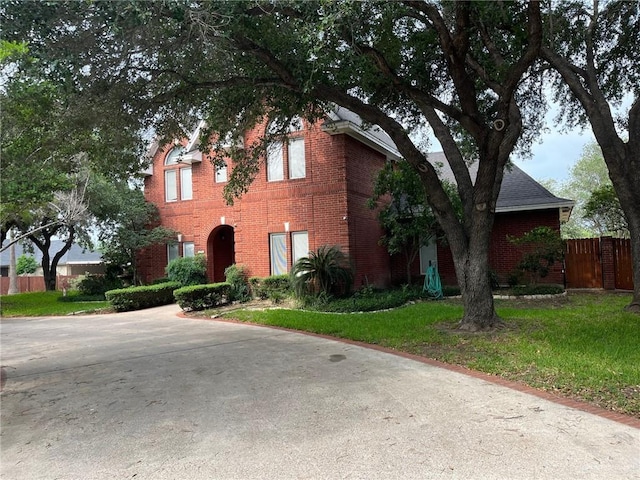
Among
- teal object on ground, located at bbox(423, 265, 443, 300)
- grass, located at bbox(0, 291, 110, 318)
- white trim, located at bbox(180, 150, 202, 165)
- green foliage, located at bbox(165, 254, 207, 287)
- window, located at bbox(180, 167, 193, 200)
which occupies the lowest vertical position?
grass, located at bbox(0, 291, 110, 318)

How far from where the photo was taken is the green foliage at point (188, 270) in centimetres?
1727

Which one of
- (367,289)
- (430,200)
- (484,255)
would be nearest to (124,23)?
(430,200)

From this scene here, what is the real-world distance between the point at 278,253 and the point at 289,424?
39.4ft

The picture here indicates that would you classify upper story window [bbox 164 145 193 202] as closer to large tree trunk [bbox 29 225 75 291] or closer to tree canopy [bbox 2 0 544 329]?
large tree trunk [bbox 29 225 75 291]

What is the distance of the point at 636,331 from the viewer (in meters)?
7.97

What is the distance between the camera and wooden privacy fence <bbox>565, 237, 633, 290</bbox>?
1566cm

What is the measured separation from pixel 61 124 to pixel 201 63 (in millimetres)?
2742

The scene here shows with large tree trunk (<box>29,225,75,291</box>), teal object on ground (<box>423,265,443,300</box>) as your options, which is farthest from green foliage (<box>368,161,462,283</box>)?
large tree trunk (<box>29,225,75,291</box>)

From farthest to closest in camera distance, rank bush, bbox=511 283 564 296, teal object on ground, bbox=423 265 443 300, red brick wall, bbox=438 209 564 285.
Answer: red brick wall, bbox=438 209 564 285 → teal object on ground, bbox=423 265 443 300 → bush, bbox=511 283 564 296

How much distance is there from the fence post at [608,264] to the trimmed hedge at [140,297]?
15.8m

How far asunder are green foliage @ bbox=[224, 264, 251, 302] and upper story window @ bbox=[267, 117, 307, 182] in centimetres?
357

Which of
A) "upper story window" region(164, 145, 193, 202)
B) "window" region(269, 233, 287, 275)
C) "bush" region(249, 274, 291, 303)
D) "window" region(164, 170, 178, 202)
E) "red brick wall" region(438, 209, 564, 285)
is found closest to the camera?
"bush" region(249, 274, 291, 303)

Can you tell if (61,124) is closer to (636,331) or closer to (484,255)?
(484,255)

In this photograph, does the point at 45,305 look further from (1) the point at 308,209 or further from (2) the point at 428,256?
(2) the point at 428,256
